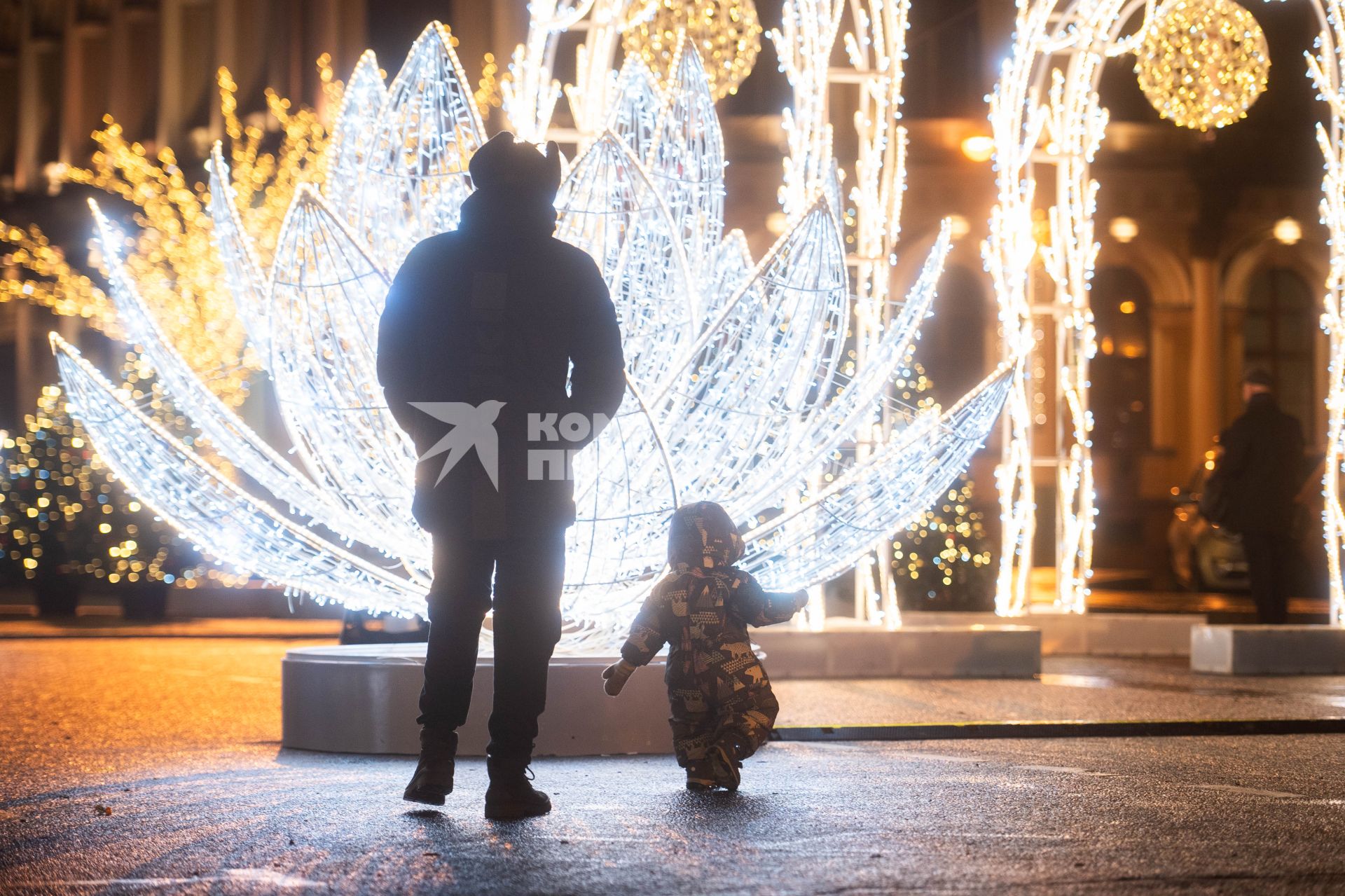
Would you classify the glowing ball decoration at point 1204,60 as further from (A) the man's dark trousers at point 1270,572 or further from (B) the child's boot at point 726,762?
(B) the child's boot at point 726,762

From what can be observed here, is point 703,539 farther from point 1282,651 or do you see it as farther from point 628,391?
point 1282,651

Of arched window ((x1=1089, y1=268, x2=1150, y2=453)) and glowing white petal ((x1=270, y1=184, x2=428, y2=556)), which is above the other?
arched window ((x1=1089, y1=268, x2=1150, y2=453))

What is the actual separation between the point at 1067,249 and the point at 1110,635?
107 inches

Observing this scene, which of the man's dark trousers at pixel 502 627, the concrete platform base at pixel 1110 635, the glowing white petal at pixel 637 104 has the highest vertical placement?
the glowing white petal at pixel 637 104

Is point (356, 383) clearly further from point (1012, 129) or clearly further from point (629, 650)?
point (1012, 129)

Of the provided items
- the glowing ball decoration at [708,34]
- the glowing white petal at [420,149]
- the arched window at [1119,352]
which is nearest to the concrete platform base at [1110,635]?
the glowing ball decoration at [708,34]

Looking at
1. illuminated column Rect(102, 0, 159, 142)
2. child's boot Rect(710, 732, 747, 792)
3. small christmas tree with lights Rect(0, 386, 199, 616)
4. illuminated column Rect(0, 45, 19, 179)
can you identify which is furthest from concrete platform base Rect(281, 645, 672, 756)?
illuminated column Rect(0, 45, 19, 179)

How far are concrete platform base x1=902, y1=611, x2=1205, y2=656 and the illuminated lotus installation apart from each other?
5.36 m

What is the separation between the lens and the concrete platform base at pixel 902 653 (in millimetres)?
10016

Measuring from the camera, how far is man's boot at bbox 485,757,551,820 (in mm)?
4836

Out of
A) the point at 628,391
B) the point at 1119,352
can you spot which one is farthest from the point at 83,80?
the point at 628,391

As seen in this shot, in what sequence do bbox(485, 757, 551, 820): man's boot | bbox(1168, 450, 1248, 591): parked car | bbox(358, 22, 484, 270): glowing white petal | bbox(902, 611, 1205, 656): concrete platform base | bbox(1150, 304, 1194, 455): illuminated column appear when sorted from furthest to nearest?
1. bbox(1150, 304, 1194, 455): illuminated column
2. bbox(1168, 450, 1248, 591): parked car
3. bbox(902, 611, 1205, 656): concrete platform base
4. bbox(358, 22, 484, 270): glowing white petal
5. bbox(485, 757, 551, 820): man's boot

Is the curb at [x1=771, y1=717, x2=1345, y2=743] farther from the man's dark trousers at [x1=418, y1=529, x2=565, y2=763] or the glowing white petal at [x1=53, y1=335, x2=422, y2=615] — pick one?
the man's dark trousers at [x1=418, y1=529, x2=565, y2=763]

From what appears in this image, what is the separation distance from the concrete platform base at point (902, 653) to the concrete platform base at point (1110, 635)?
1841mm
